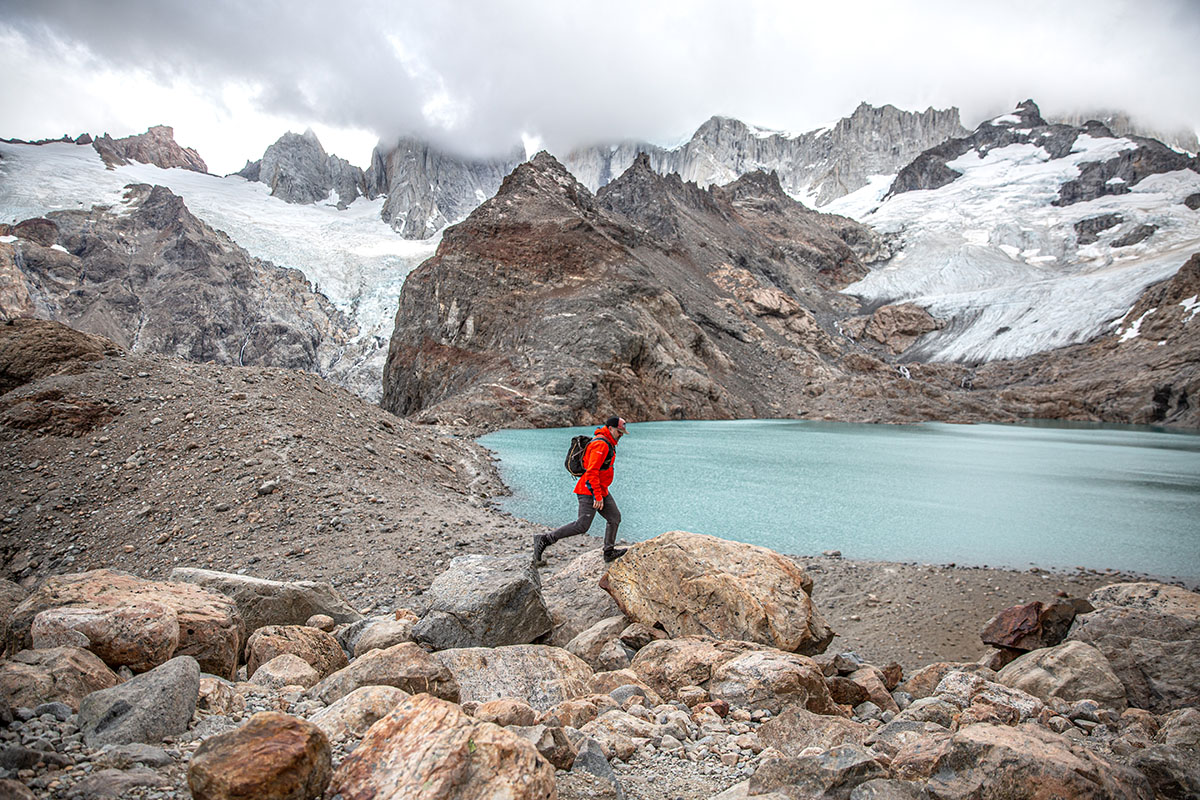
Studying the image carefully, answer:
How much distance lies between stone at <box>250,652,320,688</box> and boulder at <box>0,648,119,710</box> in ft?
3.17

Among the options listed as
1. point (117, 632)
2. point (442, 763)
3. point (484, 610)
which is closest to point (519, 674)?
point (484, 610)

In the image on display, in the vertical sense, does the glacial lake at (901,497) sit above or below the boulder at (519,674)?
below

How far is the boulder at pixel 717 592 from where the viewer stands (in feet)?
21.0

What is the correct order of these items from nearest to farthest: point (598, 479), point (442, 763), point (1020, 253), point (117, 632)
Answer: point (442, 763)
point (117, 632)
point (598, 479)
point (1020, 253)

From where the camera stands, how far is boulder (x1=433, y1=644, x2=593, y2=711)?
16.2 feet

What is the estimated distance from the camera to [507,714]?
3695mm

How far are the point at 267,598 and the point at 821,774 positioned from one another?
546 centimetres

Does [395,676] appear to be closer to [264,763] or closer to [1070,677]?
[264,763]

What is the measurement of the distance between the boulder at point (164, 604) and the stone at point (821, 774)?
4.00m

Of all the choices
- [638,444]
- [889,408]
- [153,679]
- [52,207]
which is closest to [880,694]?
[153,679]

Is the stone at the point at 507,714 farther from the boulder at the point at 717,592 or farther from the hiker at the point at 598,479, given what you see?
the hiker at the point at 598,479

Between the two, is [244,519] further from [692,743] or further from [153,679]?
[692,743]

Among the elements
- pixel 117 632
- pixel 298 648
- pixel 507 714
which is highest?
pixel 117 632

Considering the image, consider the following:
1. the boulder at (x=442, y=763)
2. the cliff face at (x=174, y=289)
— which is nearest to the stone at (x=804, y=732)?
the boulder at (x=442, y=763)
